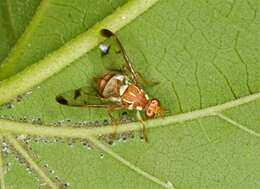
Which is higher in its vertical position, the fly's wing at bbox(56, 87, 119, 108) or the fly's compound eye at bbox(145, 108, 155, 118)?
the fly's wing at bbox(56, 87, 119, 108)

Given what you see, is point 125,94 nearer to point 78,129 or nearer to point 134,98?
point 134,98

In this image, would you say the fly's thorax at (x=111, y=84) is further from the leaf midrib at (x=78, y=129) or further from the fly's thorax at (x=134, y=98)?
the leaf midrib at (x=78, y=129)

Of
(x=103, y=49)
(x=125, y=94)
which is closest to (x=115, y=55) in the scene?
(x=103, y=49)

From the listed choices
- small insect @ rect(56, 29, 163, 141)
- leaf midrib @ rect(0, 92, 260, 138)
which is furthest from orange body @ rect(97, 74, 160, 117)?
leaf midrib @ rect(0, 92, 260, 138)

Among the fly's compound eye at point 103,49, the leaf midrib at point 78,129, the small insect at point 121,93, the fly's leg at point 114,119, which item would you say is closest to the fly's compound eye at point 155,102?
the small insect at point 121,93

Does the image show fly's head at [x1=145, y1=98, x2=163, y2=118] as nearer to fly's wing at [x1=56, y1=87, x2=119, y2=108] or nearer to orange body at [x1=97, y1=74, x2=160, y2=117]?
orange body at [x1=97, y1=74, x2=160, y2=117]

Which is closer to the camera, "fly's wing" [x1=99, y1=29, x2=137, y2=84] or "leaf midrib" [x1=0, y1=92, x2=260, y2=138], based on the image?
"fly's wing" [x1=99, y1=29, x2=137, y2=84]
